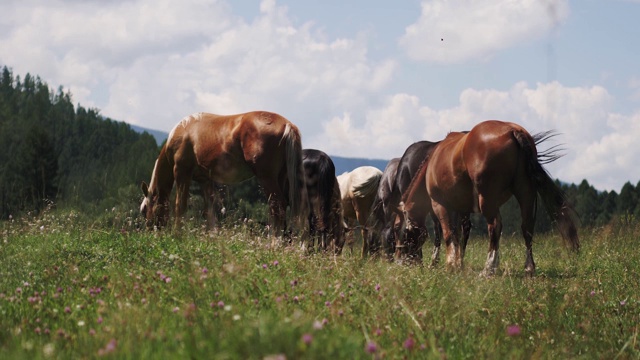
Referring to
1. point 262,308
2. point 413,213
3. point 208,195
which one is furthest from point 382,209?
point 262,308

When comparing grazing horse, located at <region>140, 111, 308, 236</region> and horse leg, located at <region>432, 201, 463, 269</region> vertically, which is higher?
grazing horse, located at <region>140, 111, 308, 236</region>

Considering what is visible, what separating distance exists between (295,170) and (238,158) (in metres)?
1.23

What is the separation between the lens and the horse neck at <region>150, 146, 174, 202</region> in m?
14.9

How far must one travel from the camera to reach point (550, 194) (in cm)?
1098

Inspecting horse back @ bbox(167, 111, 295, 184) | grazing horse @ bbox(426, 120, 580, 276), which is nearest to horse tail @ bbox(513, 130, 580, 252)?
grazing horse @ bbox(426, 120, 580, 276)

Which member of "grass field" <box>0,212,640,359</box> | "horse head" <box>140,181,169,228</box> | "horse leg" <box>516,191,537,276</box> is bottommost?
"grass field" <box>0,212,640,359</box>

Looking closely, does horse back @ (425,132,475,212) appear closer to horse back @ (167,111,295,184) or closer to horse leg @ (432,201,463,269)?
horse leg @ (432,201,463,269)

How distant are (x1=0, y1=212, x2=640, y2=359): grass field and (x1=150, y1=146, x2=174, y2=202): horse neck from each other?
4.65 metres

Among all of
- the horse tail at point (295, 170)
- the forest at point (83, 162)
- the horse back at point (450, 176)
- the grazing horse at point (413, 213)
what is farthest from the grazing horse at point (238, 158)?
the forest at point (83, 162)

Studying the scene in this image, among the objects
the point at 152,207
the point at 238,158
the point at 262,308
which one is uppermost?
the point at 238,158

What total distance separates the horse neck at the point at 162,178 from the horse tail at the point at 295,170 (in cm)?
354

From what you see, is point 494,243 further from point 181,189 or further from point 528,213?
point 181,189

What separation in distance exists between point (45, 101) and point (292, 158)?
6203 inches

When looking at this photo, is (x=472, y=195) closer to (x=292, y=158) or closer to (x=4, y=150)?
(x=292, y=158)
